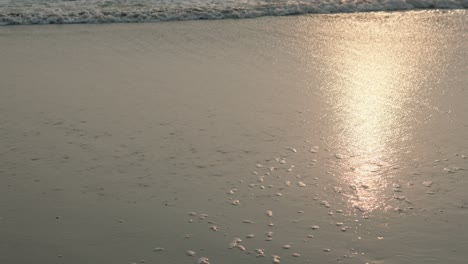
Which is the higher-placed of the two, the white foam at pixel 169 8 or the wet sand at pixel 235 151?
the white foam at pixel 169 8

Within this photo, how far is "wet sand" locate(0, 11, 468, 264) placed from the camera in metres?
3.94

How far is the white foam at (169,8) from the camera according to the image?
35.8 feet

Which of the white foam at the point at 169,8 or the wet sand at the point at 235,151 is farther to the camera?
the white foam at the point at 169,8

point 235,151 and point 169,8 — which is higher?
point 169,8

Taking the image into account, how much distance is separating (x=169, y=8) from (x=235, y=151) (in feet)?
22.1

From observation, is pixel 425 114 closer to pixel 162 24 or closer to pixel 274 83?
pixel 274 83

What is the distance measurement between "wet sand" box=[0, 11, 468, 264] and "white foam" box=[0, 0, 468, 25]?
2.12 meters

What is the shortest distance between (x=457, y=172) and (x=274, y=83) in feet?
8.30

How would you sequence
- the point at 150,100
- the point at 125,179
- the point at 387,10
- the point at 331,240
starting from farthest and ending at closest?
the point at 387,10, the point at 150,100, the point at 125,179, the point at 331,240

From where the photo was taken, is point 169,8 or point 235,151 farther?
point 169,8

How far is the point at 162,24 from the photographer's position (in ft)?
34.8

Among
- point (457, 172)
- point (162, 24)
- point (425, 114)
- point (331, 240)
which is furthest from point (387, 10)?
point (331, 240)

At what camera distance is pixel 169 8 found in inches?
454

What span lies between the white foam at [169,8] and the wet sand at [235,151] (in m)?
2.12
